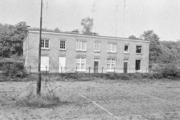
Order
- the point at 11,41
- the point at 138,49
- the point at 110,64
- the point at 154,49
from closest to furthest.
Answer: the point at 110,64 < the point at 138,49 < the point at 11,41 < the point at 154,49

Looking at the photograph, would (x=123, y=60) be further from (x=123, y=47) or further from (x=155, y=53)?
(x=155, y=53)

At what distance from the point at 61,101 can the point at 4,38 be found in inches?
1602

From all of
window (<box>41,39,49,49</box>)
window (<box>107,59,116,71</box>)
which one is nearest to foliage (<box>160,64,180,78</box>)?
window (<box>107,59,116,71</box>)

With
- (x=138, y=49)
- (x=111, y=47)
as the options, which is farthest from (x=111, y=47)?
(x=138, y=49)

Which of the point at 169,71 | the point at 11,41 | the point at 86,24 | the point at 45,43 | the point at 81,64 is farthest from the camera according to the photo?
the point at 86,24

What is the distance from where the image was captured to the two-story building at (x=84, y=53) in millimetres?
27094

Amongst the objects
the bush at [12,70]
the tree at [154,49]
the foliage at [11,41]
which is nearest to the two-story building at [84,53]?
the bush at [12,70]

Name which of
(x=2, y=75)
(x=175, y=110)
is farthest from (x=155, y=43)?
(x=175, y=110)

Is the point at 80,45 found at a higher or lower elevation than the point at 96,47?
higher

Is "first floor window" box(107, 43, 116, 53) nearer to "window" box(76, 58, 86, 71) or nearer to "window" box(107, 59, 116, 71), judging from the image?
"window" box(107, 59, 116, 71)

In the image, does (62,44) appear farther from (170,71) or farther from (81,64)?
(170,71)

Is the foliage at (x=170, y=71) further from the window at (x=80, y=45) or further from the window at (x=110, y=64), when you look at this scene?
the window at (x=80, y=45)

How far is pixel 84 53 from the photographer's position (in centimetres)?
3028

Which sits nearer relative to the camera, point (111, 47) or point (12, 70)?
point (12, 70)
